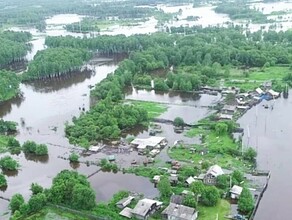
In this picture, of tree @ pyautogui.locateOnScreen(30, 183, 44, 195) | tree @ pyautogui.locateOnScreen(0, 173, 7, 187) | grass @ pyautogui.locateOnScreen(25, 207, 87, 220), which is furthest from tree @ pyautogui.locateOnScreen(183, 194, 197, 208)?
tree @ pyautogui.locateOnScreen(0, 173, 7, 187)

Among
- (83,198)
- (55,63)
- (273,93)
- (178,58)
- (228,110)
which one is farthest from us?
(178,58)

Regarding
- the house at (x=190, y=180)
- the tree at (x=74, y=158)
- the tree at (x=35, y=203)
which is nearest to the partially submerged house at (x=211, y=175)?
the house at (x=190, y=180)

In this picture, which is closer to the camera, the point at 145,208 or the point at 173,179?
the point at 145,208

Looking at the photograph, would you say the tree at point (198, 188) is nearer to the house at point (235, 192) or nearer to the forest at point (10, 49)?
the house at point (235, 192)

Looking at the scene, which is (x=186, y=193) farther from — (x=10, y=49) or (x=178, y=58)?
(x=10, y=49)

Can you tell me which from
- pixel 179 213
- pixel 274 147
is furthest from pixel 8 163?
pixel 274 147

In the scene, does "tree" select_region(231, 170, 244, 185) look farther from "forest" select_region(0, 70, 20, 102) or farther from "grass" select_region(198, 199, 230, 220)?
"forest" select_region(0, 70, 20, 102)
